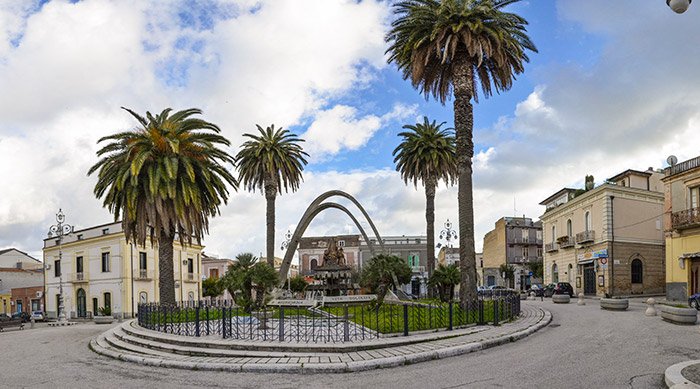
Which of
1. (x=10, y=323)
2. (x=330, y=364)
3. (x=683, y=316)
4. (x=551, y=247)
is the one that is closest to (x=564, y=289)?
(x=551, y=247)

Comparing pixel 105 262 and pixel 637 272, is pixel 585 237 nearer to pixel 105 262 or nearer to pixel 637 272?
pixel 637 272

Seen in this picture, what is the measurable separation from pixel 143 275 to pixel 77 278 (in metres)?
7.35

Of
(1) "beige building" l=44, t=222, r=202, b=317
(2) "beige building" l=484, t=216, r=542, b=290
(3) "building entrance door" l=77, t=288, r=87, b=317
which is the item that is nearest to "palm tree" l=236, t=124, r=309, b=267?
(1) "beige building" l=44, t=222, r=202, b=317

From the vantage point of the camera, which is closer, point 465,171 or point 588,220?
point 465,171

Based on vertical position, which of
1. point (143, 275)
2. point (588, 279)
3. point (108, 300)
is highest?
point (143, 275)

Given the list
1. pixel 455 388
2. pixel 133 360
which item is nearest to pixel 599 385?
pixel 455 388

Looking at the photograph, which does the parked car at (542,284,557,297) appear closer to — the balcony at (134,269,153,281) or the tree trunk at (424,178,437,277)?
the tree trunk at (424,178,437,277)

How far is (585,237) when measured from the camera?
42.7 m

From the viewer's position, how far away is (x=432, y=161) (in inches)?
1635

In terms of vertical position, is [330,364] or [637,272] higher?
[330,364]

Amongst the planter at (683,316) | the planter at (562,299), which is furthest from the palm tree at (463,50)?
the planter at (562,299)

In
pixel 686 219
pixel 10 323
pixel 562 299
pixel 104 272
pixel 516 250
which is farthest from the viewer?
pixel 516 250

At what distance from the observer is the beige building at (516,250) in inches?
3130

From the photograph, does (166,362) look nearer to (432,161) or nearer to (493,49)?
(493,49)
